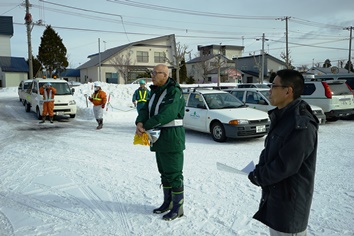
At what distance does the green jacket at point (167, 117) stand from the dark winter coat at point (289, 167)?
5.08 feet

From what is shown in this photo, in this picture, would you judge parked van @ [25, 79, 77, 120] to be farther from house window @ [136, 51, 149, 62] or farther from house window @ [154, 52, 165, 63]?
house window @ [154, 52, 165, 63]

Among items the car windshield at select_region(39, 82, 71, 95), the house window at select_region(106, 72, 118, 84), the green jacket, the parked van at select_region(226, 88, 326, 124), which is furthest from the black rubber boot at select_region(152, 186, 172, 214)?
the house window at select_region(106, 72, 118, 84)

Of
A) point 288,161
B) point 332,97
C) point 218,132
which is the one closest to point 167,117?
point 288,161

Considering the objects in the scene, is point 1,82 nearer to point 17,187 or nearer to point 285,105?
point 17,187

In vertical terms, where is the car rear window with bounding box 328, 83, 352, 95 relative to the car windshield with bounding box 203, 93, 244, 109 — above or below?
above

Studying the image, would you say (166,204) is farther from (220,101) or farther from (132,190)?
(220,101)

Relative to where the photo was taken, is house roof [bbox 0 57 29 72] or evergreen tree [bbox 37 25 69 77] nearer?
evergreen tree [bbox 37 25 69 77]

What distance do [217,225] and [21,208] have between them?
9.50 ft

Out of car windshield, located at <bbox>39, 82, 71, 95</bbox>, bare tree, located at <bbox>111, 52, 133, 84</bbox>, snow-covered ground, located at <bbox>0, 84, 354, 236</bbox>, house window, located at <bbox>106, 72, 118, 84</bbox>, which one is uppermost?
bare tree, located at <bbox>111, 52, 133, 84</bbox>

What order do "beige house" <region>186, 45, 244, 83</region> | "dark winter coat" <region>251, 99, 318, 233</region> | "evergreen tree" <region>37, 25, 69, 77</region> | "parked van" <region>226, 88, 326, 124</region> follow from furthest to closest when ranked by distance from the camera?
1. "beige house" <region>186, 45, 244, 83</region>
2. "evergreen tree" <region>37, 25, 69, 77</region>
3. "parked van" <region>226, 88, 326, 124</region>
4. "dark winter coat" <region>251, 99, 318, 233</region>

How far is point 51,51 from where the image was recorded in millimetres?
41062

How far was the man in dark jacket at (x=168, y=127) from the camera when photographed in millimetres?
3604

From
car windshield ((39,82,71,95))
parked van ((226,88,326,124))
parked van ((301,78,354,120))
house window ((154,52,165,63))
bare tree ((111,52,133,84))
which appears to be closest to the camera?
parked van ((226,88,326,124))

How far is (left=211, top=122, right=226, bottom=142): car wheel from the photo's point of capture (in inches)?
344
